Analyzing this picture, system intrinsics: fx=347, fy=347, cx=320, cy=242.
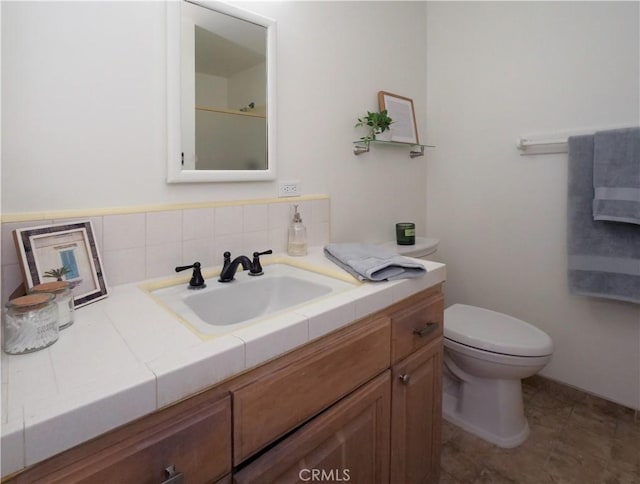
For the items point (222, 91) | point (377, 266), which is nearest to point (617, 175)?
point (377, 266)

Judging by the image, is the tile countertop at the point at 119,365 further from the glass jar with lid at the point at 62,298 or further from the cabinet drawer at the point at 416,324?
the cabinet drawer at the point at 416,324

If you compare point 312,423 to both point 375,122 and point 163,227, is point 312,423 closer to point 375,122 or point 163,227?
point 163,227

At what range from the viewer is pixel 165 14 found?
3.40 feet

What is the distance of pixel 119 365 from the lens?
55 centimetres

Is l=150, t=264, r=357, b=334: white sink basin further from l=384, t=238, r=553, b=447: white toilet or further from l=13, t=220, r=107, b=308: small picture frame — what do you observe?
l=384, t=238, r=553, b=447: white toilet

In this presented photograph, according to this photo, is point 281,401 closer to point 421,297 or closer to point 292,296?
point 292,296

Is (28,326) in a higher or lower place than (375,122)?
lower

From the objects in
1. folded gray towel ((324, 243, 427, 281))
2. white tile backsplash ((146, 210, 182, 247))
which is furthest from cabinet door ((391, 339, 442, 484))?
white tile backsplash ((146, 210, 182, 247))

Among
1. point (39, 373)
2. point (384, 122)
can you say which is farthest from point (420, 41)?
point (39, 373)

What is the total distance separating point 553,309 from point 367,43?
1668 millimetres

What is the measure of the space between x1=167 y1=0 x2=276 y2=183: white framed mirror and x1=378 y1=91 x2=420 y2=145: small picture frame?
0.75 meters

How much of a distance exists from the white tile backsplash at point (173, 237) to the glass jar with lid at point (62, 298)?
19 centimetres

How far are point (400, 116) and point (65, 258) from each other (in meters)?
1.68

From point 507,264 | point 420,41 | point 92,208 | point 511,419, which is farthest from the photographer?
point 420,41
